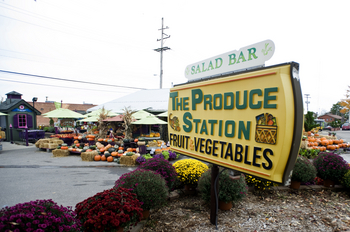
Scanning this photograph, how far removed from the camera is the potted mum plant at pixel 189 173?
486cm

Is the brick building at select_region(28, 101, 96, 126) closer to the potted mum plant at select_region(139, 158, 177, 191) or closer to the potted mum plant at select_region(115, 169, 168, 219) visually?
the potted mum plant at select_region(139, 158, 177, 191)

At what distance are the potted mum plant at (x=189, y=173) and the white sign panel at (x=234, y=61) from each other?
97.3 inches

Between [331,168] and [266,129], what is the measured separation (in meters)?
4.89

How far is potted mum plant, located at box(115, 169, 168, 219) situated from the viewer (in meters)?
3.48

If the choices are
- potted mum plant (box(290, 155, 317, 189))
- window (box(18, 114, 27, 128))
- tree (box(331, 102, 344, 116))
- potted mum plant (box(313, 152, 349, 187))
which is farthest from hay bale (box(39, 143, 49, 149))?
tree (box(331, 102, 344, 116))

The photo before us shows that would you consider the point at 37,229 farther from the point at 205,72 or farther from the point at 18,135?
the point at 18,135

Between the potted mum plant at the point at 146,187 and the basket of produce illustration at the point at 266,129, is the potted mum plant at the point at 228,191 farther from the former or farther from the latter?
the basket of produce illustration at the point at 266,129

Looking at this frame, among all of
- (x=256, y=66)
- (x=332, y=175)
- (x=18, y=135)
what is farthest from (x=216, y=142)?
(x=18, y=135)

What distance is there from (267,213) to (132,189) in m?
2.96

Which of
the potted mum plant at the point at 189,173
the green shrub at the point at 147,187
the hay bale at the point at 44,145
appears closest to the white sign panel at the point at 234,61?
the green shrub at the point at 147,187

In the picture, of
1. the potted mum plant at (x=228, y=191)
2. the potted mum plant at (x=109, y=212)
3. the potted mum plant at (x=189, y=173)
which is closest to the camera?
the potted mum plant at (x=109, y=212)

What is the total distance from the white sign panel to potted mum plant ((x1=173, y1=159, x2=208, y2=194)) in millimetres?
2470

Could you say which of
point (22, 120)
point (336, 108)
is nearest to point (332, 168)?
point (22, 120)

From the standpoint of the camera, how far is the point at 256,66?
2686mm
